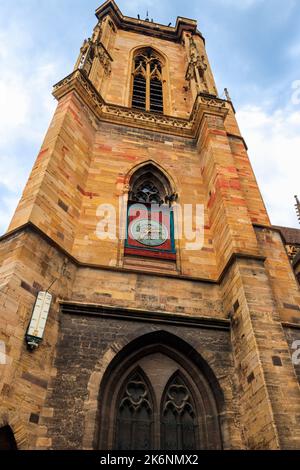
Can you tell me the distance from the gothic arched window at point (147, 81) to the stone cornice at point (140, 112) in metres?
1.33

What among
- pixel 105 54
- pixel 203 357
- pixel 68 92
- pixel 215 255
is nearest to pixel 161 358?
pixel 203 357

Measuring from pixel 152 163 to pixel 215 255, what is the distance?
342 centimetres

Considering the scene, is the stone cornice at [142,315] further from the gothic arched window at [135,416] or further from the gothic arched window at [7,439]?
the gothic arched window at [7,439]

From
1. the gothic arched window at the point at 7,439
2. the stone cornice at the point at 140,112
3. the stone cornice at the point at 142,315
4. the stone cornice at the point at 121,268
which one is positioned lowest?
the gothic arched window at the point at 7,439

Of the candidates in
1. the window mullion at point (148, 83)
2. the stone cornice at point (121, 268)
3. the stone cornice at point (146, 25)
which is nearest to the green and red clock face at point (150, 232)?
the stone cornice at point (121, 268)

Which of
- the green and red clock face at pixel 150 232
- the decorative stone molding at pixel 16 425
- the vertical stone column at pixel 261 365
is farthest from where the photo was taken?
the green and red clock face at pixel 150 232

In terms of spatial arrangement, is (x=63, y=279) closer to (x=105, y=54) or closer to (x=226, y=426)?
(x=226, y=426)

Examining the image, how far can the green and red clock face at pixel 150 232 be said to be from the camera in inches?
340

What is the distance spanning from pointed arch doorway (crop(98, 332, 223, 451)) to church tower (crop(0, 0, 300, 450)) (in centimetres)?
2

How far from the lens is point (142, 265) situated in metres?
8.36

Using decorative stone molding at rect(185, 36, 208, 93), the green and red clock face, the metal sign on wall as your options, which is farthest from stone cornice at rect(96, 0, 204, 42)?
the metal sign on wall

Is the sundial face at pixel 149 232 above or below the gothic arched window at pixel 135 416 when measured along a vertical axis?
above

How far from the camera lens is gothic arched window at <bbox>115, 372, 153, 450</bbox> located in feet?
19.6

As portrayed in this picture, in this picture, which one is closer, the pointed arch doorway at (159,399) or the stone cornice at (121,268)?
the pointed arch doorway at (159,399)
